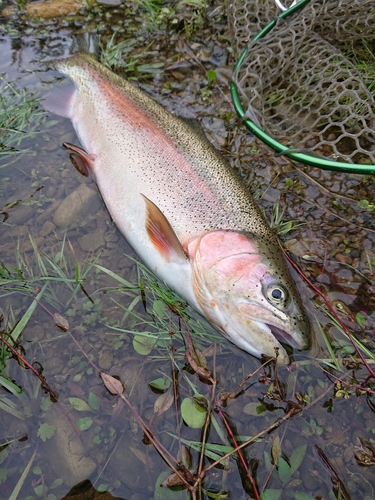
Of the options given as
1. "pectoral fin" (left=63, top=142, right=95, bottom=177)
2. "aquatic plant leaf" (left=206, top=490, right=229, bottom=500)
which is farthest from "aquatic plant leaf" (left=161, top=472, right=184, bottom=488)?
"pectoral fin" (left=63, top=142, right=95, bottom=177)

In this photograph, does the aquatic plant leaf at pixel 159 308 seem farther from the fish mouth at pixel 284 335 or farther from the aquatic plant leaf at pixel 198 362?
the fish mouth at pixel 284 335

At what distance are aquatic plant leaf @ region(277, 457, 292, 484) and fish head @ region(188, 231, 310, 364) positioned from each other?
540mm

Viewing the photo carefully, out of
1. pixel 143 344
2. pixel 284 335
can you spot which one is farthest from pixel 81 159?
pixel 284 335

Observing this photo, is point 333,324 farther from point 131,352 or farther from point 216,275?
point 131,352

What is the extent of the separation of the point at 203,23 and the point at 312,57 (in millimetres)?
1639

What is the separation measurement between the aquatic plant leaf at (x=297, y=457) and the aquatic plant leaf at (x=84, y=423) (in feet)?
3.80

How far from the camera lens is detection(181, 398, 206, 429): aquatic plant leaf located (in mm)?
2248

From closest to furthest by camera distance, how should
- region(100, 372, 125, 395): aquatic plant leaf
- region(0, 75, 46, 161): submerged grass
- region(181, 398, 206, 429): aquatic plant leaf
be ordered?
1. region(181, 398, 206, 429): aquatic plant leaf
2. region(100, 372, 125, 395): aquatic plant leaf
3. region(0, 75, 46, 161): submerged grass

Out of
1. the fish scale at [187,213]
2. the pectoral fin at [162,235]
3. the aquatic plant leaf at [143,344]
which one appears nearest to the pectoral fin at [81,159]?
the fish scale at [187,213]

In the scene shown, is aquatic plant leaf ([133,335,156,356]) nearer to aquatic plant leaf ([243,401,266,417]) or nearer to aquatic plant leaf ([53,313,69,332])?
aquatic plant leaf ([53,313,69,332])

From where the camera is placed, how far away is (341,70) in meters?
3.05

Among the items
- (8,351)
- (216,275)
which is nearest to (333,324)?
(216,275)

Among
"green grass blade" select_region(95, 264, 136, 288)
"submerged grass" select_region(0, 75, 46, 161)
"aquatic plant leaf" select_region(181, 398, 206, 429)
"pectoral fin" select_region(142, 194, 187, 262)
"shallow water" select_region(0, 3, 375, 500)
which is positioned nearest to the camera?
"shallow water" select_region(0, 3, 375, 500)

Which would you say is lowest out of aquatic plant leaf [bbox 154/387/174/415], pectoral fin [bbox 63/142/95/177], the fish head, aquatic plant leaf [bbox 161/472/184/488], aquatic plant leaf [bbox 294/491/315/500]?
A: aquatic plant leaf [bbox 294/491/315/500]
